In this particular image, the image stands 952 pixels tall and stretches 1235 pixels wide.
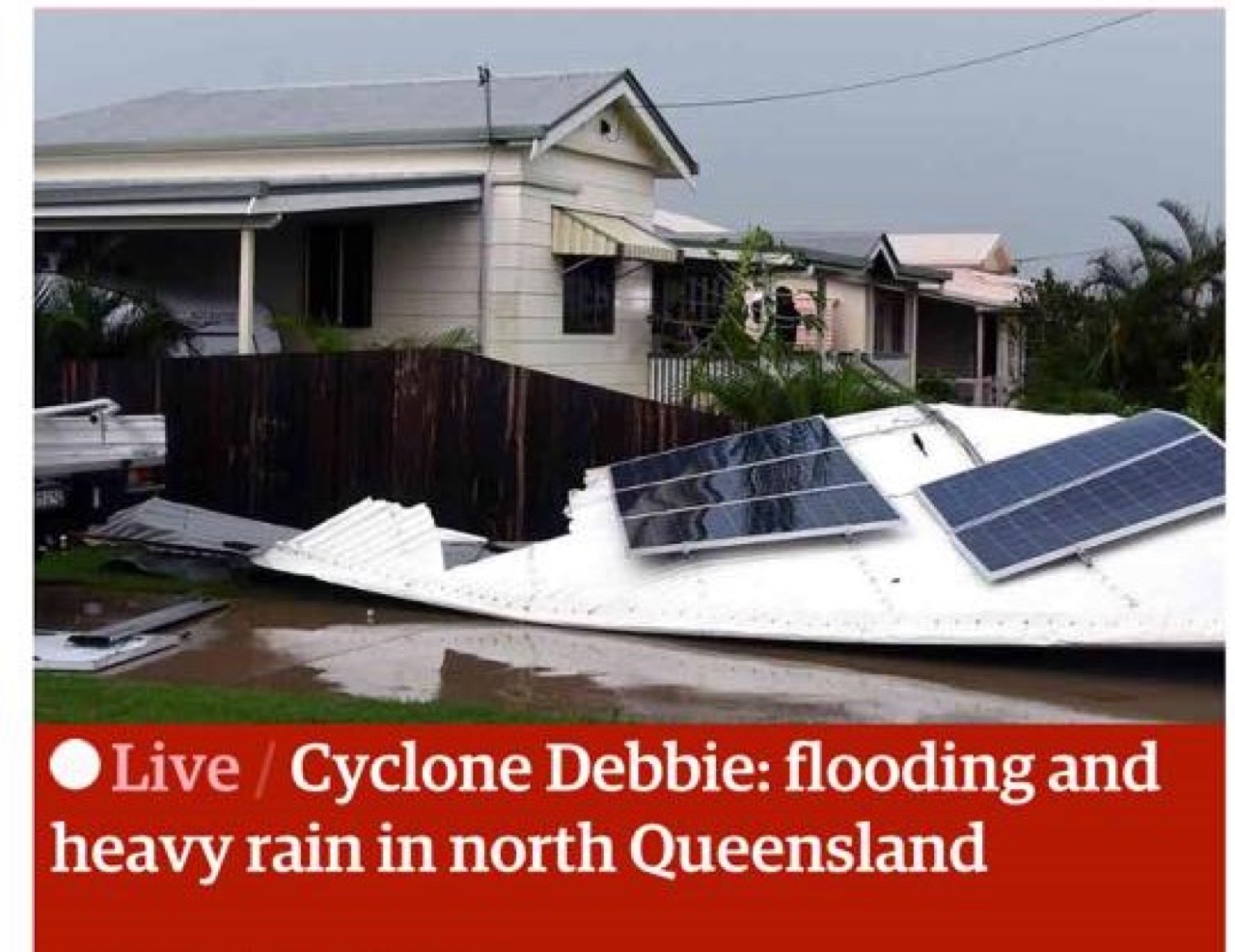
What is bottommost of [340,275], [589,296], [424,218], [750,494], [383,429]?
[750,494]

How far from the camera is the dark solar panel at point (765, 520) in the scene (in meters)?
9.38

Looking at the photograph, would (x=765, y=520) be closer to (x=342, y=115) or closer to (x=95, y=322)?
(x=95, y=322)

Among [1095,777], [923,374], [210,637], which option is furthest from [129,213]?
[923,374]

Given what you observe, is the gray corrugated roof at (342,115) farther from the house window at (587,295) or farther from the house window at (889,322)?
the house window at (889,322)

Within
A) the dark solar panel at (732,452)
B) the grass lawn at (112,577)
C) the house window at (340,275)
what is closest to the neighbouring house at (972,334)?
the house window at (340,275)

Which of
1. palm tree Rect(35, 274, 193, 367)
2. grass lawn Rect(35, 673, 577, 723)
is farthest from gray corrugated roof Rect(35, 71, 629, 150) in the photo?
grass lawn Rect(35, 673, 577, 723)

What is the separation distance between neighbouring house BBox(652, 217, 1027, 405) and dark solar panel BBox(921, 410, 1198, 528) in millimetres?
9322

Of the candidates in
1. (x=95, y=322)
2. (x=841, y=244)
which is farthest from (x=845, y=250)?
(x=95, y=322)

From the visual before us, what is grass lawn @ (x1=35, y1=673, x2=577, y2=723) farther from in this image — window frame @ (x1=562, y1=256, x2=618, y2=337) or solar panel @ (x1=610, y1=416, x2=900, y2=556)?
window frame @ (x1=562, y1=256, x2=618, y2=337)

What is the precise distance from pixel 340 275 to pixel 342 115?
213cm

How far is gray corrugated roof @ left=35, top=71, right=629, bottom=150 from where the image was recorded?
17453 millimetres

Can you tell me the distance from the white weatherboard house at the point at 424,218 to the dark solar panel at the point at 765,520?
704 cm

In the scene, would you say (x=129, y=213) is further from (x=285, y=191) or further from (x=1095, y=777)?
(x=1095, y=777)

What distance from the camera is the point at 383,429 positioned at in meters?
12.8
